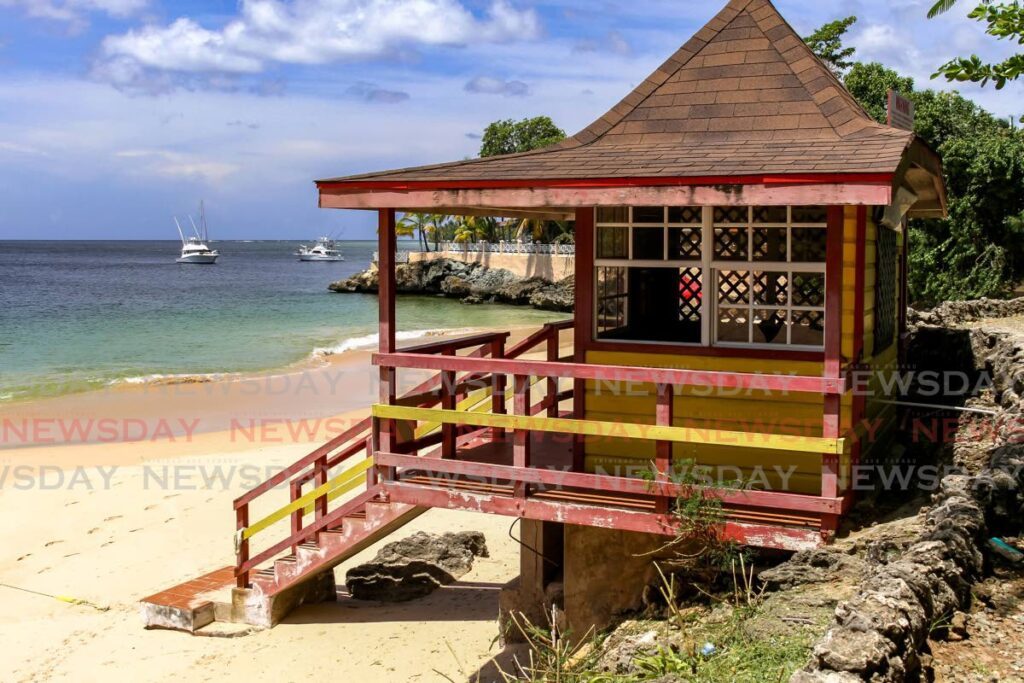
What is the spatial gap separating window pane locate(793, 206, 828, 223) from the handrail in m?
1.28

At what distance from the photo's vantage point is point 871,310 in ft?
27.8

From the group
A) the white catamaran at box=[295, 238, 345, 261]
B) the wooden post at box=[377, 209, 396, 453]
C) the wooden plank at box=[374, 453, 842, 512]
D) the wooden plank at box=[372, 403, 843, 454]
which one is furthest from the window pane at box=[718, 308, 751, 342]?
the white catamaran at box=[295, 238, 345, 261]

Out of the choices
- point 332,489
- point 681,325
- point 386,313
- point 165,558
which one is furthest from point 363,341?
point 386,313

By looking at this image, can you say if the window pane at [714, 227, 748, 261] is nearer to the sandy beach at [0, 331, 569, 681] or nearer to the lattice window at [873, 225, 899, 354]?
the lattice window at [873, 225, 899, 354]

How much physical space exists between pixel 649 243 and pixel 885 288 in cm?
292

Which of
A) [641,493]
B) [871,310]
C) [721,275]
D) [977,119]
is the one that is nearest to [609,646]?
[641,493]

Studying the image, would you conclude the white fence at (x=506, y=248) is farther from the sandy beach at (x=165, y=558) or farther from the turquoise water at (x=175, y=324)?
the sandy beach at (x=165, y=558)

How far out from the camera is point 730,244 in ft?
25.6

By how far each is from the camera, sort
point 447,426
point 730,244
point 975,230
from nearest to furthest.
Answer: point 730,244 → point 447,426 → point 975,230

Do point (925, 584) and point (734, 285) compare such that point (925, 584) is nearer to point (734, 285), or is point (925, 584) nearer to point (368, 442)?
point (734, 285)

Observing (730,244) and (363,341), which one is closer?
(730,244)

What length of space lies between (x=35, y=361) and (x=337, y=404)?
20.5m

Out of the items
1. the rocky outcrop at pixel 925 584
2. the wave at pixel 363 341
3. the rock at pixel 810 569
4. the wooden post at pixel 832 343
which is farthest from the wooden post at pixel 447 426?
the wave at pixel 363 341

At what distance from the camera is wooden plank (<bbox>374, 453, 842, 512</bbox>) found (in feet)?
21.8
